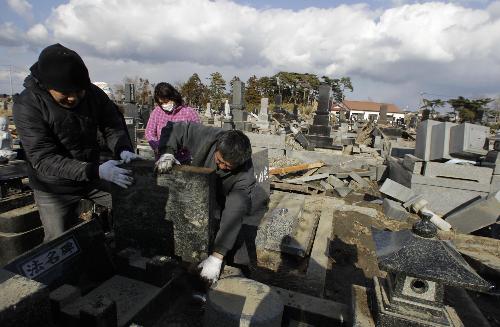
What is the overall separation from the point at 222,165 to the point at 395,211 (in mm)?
4625

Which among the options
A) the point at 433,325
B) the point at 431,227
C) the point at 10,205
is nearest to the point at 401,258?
the point at 431,227

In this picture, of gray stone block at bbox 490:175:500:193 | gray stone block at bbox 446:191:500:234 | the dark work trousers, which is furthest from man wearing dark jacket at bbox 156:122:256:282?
gray stone block at bbox 490:175:500:193

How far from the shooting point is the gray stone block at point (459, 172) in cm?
619

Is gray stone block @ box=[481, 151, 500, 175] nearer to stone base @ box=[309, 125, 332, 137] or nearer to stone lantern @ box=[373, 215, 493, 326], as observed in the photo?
stone lantern @ box=[373, 215, 493, 326]

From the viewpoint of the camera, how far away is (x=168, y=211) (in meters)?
2.58

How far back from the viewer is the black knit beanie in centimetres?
225

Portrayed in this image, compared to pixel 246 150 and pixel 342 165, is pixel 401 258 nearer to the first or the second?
pixel 246 150

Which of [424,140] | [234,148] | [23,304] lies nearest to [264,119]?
[424,140]

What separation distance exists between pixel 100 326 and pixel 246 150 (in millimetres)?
1579

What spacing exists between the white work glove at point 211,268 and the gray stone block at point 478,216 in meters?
5.22

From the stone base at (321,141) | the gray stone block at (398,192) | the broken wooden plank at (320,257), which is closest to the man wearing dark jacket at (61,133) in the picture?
the broken wooden plank at (320,257)

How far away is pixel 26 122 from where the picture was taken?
7.79ft

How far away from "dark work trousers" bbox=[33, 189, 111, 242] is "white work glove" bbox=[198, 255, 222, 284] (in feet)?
4.50

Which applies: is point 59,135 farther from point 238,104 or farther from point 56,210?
point 238,104
